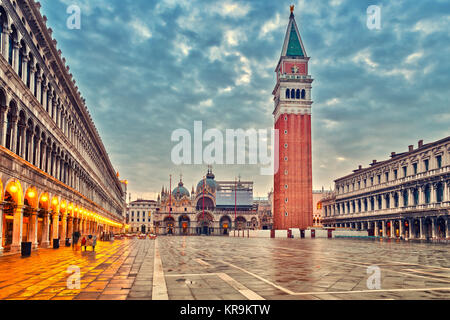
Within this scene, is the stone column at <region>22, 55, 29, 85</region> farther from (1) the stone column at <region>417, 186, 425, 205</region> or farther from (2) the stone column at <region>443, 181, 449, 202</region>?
(1) the stone column at <region>417, 186, 425, 205</region>

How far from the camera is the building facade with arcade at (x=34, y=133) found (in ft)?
62.3

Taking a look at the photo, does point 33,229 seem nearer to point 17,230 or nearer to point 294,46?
point 17,230

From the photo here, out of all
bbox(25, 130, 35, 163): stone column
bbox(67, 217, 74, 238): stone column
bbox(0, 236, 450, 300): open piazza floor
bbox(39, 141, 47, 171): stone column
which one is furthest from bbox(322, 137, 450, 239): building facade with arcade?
bbox(25, 130, 35, 163): stone column

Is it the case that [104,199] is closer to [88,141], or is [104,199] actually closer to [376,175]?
[88,141]

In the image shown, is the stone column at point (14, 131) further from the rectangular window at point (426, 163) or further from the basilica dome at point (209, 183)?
the basilica dome at point (209, 183)

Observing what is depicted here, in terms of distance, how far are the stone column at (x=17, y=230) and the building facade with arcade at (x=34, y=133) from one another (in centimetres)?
1

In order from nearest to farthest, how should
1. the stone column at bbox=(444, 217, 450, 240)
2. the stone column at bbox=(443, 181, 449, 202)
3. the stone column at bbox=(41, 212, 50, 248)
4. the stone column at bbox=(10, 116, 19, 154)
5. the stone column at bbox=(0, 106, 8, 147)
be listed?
the stone column at bbox=(0, 106, 8, 147), the stone column at bbox=(10, 116, 19, 154), the stone column at bbox=(41, 212, 50, 248), the stone column at bbox=(444, 217, 450, 240), the stone column at bbox=(443, 181, 449, 202)

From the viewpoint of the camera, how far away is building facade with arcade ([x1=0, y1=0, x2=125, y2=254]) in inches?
748

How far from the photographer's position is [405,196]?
5856cm

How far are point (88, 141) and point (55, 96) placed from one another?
19.5 metres

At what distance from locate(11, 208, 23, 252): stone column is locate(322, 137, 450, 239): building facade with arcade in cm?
4545

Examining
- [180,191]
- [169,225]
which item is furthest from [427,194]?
[180,191]

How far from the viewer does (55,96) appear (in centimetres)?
3019

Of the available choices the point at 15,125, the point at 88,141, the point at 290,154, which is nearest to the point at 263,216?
the point at 290,154
